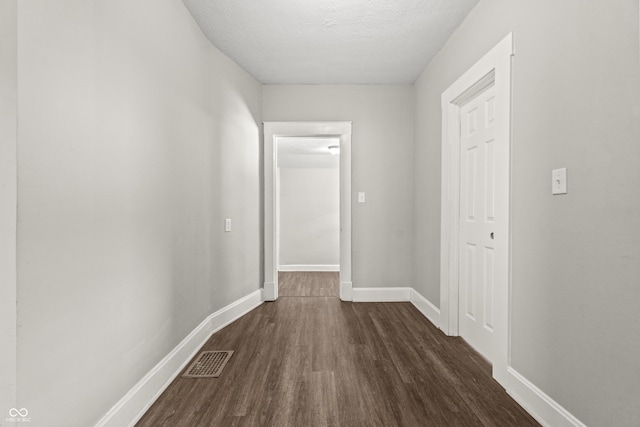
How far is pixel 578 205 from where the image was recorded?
1468 millimetres

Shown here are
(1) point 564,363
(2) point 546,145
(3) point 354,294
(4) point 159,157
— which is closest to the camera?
(1) point 564,363

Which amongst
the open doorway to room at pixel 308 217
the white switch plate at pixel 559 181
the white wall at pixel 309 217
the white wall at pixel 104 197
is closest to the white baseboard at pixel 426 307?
the white switch plate at pixel 559 181

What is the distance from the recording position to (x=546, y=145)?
1674 millimetres

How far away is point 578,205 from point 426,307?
7.19 ft

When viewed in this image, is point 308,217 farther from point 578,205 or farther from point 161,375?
point 578,205

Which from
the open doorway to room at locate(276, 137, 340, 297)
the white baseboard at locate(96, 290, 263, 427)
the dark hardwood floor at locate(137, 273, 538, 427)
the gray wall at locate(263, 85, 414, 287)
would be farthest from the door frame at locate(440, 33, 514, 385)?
the open doorway to room at locate(276, 137, 340, 297)

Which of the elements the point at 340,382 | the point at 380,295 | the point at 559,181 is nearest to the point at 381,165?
the point at 380,295

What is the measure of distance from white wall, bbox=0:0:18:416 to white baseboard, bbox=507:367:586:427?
7.18ft

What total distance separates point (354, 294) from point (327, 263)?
2563 mm

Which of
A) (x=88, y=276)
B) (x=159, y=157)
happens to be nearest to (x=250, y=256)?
(x=159, y=157)

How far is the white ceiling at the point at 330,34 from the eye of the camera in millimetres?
2436

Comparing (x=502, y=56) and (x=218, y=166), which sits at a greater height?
(x=502, y=56)

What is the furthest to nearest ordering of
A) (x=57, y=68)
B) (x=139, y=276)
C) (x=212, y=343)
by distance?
(x=212, y=343)
(x=139, y=276)
(x=57, y=68)

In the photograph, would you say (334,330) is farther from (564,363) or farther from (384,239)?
(564,363)
